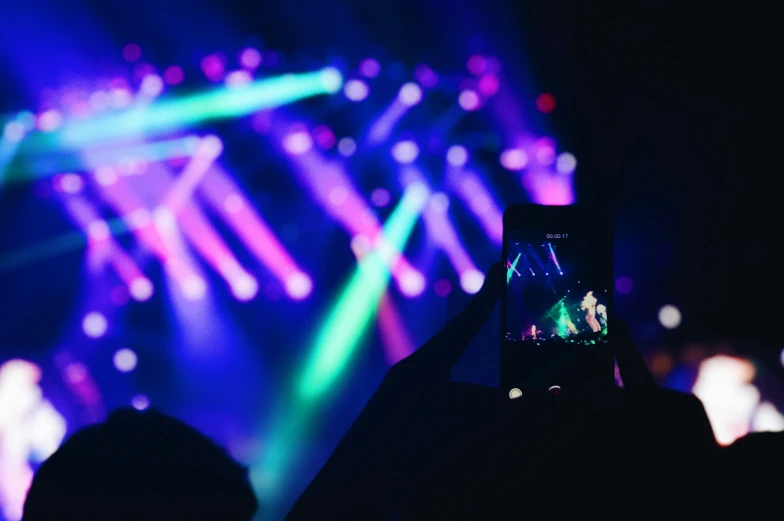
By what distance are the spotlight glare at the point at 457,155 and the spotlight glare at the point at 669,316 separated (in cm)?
77

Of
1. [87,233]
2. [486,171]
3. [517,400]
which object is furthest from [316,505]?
[87,233]

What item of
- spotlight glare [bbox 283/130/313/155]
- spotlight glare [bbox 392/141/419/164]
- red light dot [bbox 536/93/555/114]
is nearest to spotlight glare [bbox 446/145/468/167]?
spotlight glare [bbox 392/141/419/164]

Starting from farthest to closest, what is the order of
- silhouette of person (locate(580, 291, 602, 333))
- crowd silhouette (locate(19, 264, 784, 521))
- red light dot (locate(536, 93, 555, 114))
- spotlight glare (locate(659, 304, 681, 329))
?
red light dot (locate(536, 93, 555, 114)) → spotlight glare (locate(659, 304, 681, 329)) → silhouette of person (locate(580, 291, 602, 333)) → crowd silhouette (locate(19, 264, 784, 521))

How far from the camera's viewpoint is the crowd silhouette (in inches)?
15.3

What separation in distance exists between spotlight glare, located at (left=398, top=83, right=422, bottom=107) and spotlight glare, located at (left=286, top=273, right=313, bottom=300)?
0.71 m

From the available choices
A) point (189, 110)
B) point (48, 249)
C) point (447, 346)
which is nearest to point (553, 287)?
point (447, 346)

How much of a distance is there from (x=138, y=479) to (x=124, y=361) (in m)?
1.72

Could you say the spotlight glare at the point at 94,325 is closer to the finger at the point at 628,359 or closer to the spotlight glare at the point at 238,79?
the spotlight glare at the point at 238,79

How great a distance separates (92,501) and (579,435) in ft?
1.46

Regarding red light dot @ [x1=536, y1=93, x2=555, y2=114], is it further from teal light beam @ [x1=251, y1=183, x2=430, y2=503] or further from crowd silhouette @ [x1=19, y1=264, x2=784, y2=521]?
crowd silhouette @ [x1=19, y1=264, x2=784, y2=521]

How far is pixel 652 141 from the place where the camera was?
1684mm

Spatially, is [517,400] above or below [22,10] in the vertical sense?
below

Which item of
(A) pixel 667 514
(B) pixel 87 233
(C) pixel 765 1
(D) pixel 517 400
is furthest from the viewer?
(B) pixel 87 233

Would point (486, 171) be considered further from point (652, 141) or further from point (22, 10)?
point (22, 10)
